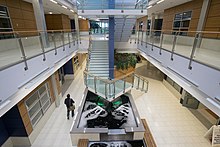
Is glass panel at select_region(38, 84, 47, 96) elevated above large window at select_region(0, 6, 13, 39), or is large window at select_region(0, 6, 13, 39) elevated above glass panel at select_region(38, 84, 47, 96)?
large window at select_region(0, 6, 13, 39)

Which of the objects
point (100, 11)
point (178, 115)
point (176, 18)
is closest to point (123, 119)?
point (178, 115)

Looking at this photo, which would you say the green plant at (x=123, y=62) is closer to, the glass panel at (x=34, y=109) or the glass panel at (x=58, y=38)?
the glass panel at (x=58, y=38)

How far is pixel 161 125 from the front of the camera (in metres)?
6.45

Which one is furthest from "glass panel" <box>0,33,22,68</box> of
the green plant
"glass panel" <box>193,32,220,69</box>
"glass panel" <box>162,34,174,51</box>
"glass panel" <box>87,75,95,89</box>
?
the green plant

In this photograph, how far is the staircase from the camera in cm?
867

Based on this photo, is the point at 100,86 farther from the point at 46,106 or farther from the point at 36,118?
the point at 36,118

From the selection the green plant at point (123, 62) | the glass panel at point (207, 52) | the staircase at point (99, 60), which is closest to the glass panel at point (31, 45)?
the staircase at point (99, 60)

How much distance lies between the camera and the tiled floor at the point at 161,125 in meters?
5.51

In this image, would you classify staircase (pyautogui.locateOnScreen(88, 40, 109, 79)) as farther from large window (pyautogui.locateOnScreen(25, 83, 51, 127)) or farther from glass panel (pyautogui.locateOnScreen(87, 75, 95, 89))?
large window (pyautogui.locateOnScreen(25, 83, 51, 127))

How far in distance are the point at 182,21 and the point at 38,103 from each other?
10.3 meters

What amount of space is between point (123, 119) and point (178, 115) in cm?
309

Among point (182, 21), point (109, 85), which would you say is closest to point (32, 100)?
point (109, 85)

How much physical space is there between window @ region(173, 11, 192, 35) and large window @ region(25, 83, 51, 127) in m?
9.55

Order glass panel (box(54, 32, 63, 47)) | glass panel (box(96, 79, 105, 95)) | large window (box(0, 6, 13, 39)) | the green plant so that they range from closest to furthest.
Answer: large window (box(0, 6, 13, 39)) < glass panel (box(54, 32, 63, 47)) < glass panel (box(96, 79, 105, 95)) < the green plant
